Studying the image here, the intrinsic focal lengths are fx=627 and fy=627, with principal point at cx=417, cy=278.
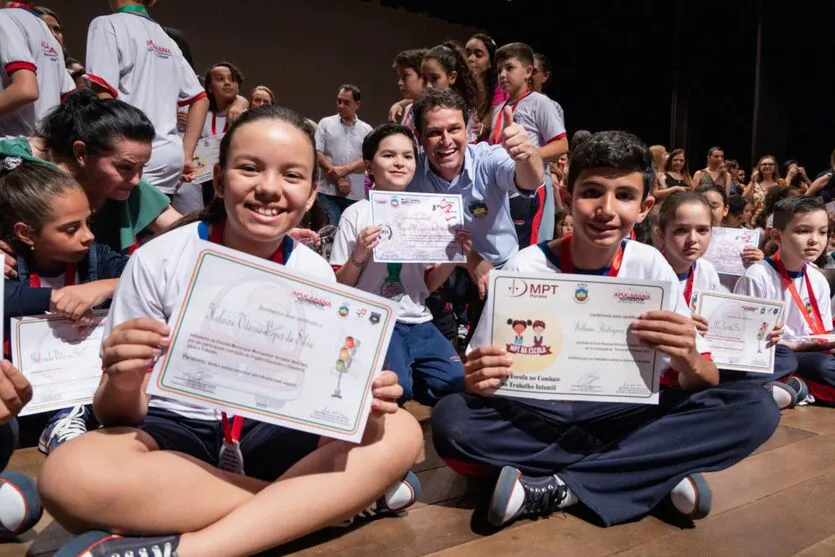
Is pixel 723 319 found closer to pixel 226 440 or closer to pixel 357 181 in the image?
pixel 226 440

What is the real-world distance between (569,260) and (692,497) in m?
0.68

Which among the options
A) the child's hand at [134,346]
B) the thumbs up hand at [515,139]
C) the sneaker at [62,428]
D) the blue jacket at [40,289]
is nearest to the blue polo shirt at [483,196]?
the thumbs up hand at [515,139]

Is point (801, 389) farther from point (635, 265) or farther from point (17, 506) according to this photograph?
point (17, 506)

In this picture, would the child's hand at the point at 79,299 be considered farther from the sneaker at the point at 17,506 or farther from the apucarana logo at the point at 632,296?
the apucarana logo at the point at 632,296

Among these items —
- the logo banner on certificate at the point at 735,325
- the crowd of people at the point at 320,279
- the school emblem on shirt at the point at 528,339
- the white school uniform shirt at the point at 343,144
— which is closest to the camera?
the crowd of people at the point at 320,279

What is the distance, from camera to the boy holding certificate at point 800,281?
9.39ft

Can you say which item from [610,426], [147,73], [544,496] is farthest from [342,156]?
[544,496]

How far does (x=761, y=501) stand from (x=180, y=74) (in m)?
2.87

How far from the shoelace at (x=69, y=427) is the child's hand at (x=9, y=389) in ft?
2.19

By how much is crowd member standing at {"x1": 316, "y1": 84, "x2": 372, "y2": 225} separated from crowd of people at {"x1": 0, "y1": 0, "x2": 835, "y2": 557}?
168 centimetres

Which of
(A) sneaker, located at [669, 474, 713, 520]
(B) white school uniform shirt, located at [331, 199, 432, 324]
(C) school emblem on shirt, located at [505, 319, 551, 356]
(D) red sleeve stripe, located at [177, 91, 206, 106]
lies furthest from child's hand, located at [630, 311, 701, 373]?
(D) red sleeve stripe, located at [177, 91, 206, 106]

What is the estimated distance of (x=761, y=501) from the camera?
1.70 m

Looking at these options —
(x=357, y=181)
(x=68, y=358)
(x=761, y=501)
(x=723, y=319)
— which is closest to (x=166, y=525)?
(x=68, y=358)

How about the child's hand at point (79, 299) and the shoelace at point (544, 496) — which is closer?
the shoelace at point (544, 496)
